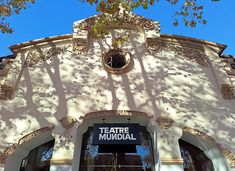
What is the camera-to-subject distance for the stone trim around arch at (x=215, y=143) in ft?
23.3

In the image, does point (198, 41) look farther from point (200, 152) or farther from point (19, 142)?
point (19, 142)

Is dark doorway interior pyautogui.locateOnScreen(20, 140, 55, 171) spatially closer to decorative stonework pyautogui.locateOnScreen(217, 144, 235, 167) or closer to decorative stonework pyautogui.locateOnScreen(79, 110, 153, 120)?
decorative stonework pyautogui.locateOnScreen(79, 110, 153, 120)

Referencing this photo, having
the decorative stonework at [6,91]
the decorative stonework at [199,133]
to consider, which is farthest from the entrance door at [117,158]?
the decorative stonework at [6,91]

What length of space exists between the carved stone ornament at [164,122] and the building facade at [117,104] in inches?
1.4

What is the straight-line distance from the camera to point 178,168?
6926 mm

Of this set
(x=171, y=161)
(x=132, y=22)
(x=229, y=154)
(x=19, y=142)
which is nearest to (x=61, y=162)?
(x=19, y=142)

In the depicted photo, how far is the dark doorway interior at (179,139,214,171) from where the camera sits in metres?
7.78

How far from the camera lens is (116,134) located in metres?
7.46

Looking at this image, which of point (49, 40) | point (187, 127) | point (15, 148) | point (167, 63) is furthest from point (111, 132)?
point (49, 40)

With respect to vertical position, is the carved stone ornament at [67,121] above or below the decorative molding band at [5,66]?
below

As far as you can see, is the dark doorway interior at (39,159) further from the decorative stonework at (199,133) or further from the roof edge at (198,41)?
the roof edge at (198,41)

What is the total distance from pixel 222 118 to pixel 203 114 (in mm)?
680

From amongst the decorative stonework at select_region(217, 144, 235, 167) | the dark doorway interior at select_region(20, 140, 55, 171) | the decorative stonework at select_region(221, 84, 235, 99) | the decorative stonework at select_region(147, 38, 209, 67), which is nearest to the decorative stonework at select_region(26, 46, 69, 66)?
the dark doorway interior at select_region(20, 140, 55, 171)

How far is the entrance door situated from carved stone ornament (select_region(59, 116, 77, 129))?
1.02 meters
